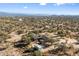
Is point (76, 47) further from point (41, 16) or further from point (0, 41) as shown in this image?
point (0, 41)

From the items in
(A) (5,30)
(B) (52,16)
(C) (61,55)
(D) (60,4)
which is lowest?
(C) (61,55)

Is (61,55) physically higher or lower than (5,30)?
lower

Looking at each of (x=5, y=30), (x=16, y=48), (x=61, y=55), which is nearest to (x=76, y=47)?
(x=61, y=55)

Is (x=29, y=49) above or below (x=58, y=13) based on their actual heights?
below

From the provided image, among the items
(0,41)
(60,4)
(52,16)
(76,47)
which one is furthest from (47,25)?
(0,41)

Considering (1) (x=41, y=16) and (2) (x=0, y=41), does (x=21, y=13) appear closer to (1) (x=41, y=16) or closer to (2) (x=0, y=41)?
(1) (x=41, y=16)

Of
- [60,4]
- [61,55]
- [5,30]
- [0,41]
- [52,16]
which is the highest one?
[60,4]
